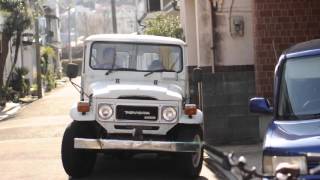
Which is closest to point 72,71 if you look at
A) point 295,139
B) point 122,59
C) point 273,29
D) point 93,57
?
point 93,57

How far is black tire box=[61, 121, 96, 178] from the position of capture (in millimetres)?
9305

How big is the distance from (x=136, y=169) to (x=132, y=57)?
6.05 feet

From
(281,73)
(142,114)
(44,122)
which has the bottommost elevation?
(44,122)

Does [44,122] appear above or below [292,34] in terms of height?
below

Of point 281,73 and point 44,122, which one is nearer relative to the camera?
point 281,73

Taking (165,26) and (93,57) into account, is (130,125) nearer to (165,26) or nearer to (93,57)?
(93,57)

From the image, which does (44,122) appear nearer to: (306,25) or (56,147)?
(56,147)

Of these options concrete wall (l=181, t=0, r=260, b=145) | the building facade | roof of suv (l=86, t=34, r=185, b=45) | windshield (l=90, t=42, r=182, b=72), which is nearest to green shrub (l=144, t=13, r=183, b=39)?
concrete wall (l=181, t=0, r=260, b=145)

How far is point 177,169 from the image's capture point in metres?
9.98

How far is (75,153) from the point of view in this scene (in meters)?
9.30

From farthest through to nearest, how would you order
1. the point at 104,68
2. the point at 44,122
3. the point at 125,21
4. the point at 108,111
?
the point at 125,21, the point at 44,122, the point at 104,68, the point at 108,111

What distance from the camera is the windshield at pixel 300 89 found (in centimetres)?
616

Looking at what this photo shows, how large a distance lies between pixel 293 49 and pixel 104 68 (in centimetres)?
428

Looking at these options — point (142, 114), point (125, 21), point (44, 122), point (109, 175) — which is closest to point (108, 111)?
point (142, 114)
